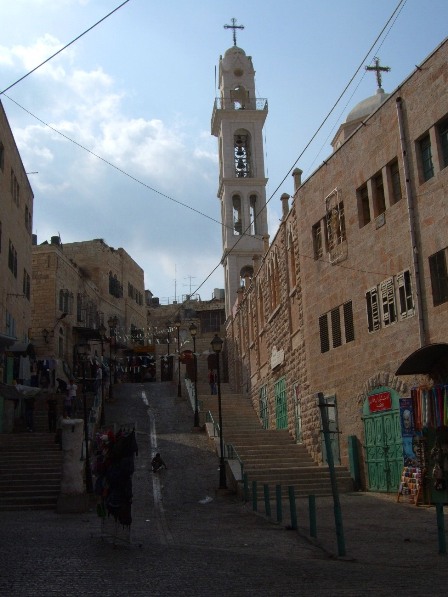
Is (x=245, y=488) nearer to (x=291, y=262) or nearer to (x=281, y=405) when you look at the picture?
(x=281, y=405)

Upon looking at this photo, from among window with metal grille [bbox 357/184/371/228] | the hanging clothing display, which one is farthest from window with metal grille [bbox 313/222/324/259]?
the hanging clothing display

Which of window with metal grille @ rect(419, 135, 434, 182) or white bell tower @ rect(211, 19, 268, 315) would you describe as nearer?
window with metal grille @ rect(419, 135, 434, 182)

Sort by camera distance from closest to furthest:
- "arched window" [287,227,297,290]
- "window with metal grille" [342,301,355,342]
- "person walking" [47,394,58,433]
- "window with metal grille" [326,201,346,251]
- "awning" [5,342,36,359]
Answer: "window with metal grille" [342,301,355,342]
"window with metal grille" [326,201,346,251]
"arched window" [287,227,297,290]
"person walking" [47,394,58,433]
"awning" [5,342,36,359]

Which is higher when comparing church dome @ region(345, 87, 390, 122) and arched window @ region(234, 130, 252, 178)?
arched window @ region(234, 130, 252, 178)

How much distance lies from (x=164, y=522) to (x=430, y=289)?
7667 mm

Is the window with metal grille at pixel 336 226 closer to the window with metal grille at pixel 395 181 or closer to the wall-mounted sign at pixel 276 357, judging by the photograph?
the window with metal grille at pixel 395 181

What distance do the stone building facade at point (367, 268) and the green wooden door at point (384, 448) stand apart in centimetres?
7

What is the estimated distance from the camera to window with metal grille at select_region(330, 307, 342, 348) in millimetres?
20328

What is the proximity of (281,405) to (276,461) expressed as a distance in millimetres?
5184

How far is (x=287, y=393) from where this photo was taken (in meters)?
25.5

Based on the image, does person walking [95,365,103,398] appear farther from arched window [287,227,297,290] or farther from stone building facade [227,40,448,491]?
arched window [287,227,297,290]

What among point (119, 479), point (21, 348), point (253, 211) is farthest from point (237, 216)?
point (119, 479)

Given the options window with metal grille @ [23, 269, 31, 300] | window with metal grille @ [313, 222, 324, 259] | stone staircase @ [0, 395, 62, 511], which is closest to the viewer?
stone staircase @ [0, 395, 62, 511]

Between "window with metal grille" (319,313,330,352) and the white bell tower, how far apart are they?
81.5 feet
